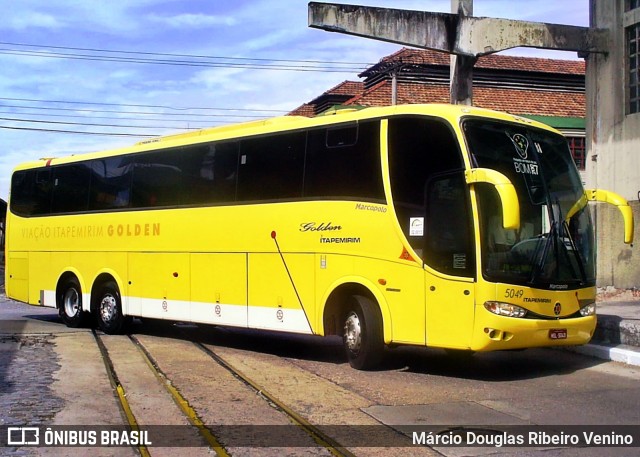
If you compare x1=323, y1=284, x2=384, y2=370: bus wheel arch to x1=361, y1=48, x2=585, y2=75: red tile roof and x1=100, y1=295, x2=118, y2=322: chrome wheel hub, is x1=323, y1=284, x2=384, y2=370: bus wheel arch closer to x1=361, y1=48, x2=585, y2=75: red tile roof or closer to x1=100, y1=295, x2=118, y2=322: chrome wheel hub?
x1=100, y1=295, x2=118, y2=322: chrome wheel hub

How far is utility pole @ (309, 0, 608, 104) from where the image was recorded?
582 inches

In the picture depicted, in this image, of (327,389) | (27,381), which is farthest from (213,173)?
(327,389)

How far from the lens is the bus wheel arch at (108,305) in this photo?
14500 mm

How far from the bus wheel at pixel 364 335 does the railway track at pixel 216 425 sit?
5.16ft

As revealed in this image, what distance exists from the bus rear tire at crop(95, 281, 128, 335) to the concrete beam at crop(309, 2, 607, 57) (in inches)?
262

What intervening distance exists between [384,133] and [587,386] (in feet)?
13.6

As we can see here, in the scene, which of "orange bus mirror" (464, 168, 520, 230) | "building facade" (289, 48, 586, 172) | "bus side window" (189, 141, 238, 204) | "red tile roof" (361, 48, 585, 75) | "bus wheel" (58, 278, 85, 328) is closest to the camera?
"orange bus mirror" (464, 168, 520, 230)

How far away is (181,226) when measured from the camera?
42.6 ft

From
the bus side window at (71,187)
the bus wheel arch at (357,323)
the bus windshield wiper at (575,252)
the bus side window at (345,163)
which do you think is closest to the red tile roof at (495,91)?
the bus side window at (71,187)

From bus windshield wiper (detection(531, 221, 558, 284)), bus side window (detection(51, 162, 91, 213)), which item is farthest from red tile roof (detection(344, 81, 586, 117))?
bus windshield wiper (detection(531, 221, 558, 284))

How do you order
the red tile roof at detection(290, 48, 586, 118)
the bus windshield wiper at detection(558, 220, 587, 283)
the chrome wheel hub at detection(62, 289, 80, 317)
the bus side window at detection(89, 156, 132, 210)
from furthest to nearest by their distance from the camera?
the red tile roof at detection(290, 48, 586, 118), the chrome wheel hub at detection(62, 289, 80, 317), the bus side window at detection(89, 156, 132, 210), the bus windshield wiper at detection(558, 220, 587, 283)

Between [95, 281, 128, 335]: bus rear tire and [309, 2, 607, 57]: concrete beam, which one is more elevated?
[309, 2, 607, 57]: concrete beam

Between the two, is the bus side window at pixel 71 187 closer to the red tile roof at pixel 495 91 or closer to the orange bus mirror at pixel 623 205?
the orange bus mirror at pixel 623 205

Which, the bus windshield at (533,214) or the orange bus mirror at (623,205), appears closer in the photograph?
the bus windshield at (533,214)
